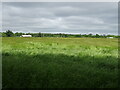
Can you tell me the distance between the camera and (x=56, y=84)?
5238 millimetres

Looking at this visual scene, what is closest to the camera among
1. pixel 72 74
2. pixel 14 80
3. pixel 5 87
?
pixel 5 87

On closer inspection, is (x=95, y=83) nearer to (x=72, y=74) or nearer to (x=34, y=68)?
(x=72, y=74)

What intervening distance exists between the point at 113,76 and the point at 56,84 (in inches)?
107

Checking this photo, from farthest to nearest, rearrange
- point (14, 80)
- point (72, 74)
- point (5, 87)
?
1. point (72, 74)
2. point (14, 80)
3. point (5, 87)

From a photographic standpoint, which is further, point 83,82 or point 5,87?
point 83,82

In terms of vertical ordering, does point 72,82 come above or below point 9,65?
below

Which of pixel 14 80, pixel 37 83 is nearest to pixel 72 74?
pixel 37 83

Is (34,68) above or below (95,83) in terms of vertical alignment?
above

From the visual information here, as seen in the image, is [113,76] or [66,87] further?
[113,76]

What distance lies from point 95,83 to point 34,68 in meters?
2.63

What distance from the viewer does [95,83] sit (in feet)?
18.2

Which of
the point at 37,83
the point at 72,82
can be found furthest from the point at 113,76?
the point at 37,83

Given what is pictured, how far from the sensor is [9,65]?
6391 mm

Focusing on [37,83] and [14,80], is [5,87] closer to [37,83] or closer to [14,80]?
[14,80]
